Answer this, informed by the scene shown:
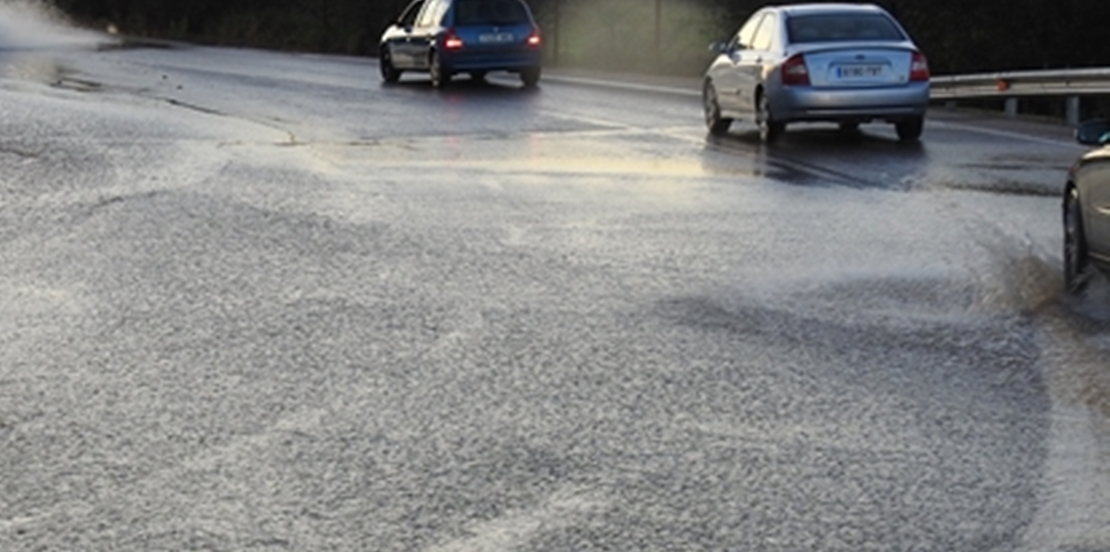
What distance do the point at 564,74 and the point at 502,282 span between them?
94.0 ft

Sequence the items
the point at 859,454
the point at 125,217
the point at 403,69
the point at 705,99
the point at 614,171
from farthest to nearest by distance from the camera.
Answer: the point at 403,69 < the point at 705,99 < the point at 614,171 < the point at 125,217 < the point at 859,454

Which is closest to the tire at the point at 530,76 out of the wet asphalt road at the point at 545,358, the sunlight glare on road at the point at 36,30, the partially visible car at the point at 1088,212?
the wet asphalt road at the point at 545,358

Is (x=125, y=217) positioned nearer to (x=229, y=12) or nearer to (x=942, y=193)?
(x=942, y=193)

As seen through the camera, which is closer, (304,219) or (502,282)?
(502,282)

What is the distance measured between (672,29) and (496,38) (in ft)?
34.3

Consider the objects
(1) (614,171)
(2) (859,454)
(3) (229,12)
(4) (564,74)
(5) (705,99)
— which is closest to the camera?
(2) (859,454)

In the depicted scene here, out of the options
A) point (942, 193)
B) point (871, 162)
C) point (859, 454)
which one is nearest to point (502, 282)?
point (859, 454)

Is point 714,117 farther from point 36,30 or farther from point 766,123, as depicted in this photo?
point 36,30

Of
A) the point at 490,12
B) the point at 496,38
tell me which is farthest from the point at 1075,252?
the point at 490,12

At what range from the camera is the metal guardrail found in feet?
78.0

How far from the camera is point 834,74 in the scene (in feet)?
74.6

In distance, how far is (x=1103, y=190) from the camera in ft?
36.7

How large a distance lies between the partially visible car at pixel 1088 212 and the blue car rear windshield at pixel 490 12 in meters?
24.8

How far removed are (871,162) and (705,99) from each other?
529 centimetres
